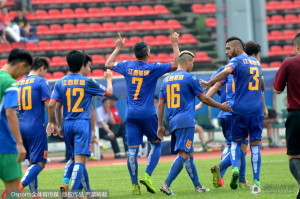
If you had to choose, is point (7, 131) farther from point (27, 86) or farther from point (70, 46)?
point (70, 46)

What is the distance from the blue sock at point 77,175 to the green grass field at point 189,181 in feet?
4.10

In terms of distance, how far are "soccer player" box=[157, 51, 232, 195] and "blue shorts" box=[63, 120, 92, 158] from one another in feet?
4.79

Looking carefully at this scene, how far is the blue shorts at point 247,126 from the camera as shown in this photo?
1145cm

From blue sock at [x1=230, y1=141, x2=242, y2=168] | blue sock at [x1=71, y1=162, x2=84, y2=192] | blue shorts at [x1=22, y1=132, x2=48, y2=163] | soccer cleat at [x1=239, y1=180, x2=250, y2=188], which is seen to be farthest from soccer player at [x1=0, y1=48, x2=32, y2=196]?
soccer cleat at [x1=239, y1=180, x2=250, y2=188]

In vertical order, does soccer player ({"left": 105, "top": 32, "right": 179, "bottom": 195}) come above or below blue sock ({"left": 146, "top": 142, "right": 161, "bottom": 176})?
above

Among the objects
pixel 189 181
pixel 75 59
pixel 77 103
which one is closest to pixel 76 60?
pixel 75 59

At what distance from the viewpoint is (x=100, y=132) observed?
A: 22.0 m

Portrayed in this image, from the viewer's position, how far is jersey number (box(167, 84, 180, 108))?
1154cm

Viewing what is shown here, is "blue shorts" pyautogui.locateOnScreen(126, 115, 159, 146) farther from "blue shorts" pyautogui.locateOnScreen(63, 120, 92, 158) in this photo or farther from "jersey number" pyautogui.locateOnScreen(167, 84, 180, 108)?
"blue shorts" pyautogui.locateOnScreen(63, 120, 92, 158)

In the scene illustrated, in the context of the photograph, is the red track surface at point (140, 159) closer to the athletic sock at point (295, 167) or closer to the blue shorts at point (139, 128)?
the blue shorts at point (139, 128)

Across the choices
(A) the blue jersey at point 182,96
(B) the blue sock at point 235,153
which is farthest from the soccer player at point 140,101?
(B) the blue sock at point 235,153

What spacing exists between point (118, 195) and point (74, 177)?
1.60 metres

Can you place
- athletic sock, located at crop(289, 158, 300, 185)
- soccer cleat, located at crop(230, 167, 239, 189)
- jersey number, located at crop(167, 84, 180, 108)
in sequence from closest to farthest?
athletic sock, located at crop(289, 158, 300, 185) < soccer cleat, located at crop(230, 167, 239, 189) < jersey number, located at crop(167, 84, 180, 108)

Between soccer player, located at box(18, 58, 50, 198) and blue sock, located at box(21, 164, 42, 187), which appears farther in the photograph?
soccer player, located at box(18, 58, 50, 198)
